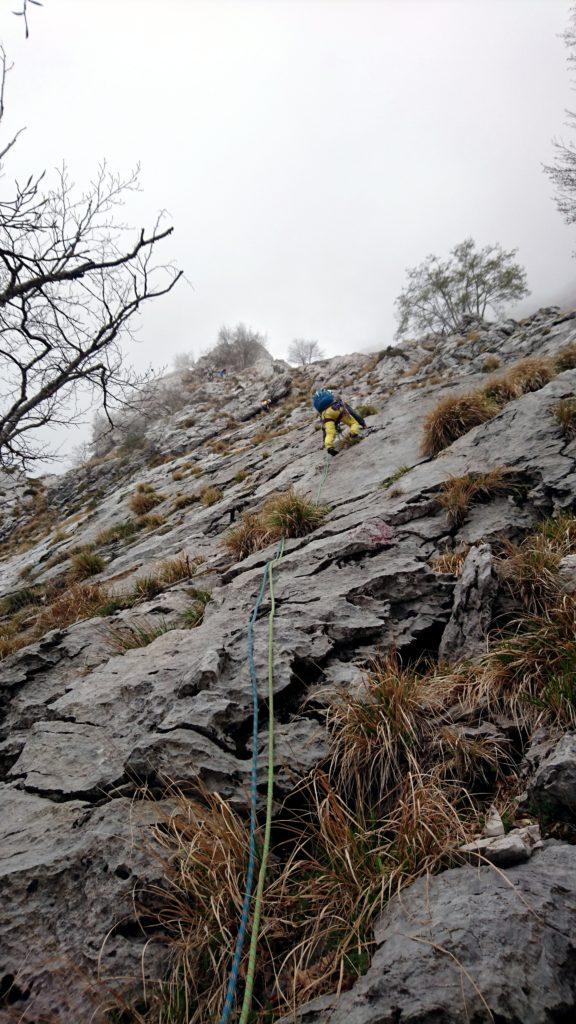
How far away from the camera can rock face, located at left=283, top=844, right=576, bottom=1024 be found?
3.90ft

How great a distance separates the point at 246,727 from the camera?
8.73 ft

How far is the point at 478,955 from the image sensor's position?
1.29 m

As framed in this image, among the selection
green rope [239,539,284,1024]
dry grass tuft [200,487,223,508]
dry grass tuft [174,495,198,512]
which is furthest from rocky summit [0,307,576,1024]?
dry grass tuft [174,495,198,512]

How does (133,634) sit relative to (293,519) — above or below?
below

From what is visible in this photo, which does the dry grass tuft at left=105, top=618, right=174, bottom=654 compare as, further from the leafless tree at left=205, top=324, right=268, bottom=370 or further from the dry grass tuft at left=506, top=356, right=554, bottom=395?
the leafless tree at left=205, top=324, right=268, bottom=370

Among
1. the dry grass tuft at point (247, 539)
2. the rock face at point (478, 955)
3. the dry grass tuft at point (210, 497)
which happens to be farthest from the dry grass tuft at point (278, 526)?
the rock face at point (478, 955)

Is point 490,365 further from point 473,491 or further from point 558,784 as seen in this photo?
point 558,784

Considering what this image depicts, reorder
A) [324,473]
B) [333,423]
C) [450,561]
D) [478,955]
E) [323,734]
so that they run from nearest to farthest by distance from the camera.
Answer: [478,955]
[323,734]
[450,561]
[324,473]
[333,423]

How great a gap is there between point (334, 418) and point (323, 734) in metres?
7.78

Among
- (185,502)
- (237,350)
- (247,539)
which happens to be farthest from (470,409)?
(237,350)

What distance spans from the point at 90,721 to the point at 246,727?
1.39 meters

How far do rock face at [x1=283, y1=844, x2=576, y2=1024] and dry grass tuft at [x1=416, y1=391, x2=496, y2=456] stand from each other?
5415 mm

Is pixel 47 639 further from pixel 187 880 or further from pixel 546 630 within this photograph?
pixel 546 630

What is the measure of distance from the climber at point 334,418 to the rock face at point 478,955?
7.67 metres
